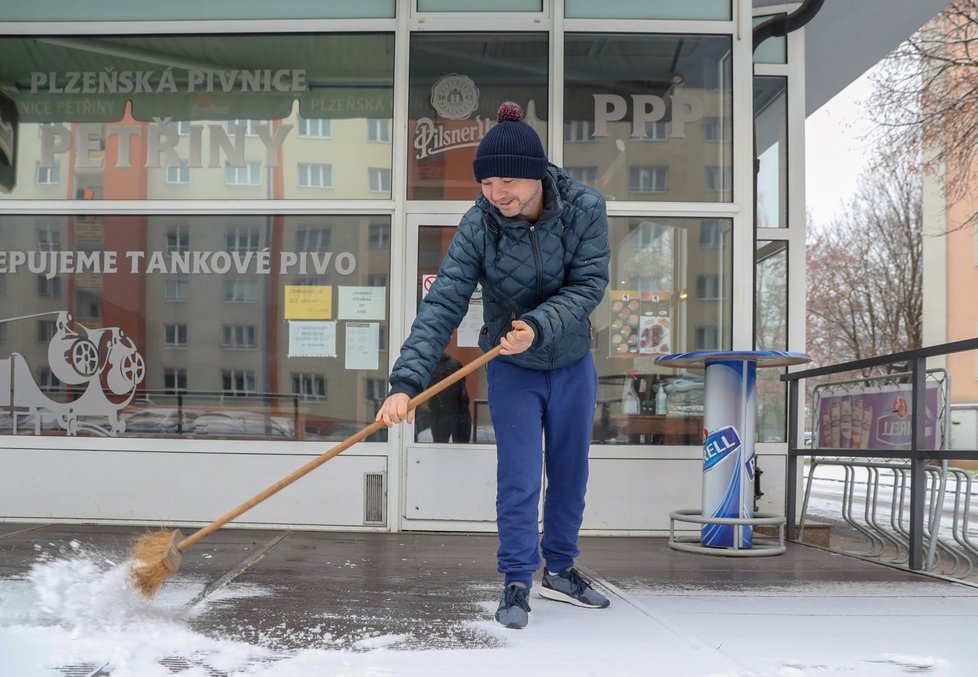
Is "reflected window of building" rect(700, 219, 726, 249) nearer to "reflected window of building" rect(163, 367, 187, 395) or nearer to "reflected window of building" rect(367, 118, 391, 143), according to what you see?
"reflected window of building" rect(367, 118, 391, 143)

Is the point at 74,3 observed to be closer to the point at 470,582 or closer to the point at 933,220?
the point at 470,582

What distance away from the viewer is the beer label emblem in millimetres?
6336

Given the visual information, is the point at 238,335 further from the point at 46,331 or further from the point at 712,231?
the point at 712,231

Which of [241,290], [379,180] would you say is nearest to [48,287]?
[241,290]

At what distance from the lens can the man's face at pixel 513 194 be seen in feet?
11.4

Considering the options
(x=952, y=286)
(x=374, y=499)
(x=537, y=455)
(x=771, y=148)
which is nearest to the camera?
(x=537, y=455)

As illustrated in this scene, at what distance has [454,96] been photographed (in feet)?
20.8

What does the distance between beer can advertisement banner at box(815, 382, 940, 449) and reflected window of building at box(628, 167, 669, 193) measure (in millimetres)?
1739

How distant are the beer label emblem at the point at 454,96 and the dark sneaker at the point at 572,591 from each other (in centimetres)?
337

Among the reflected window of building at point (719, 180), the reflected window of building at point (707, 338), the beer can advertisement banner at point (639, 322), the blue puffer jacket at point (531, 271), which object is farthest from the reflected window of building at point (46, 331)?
the reflected window of building at point (719, 180)

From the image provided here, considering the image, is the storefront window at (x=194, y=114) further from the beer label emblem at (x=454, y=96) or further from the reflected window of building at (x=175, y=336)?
the reflected window of building at (x=175, y=336)

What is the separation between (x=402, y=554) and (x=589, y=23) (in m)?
3.46

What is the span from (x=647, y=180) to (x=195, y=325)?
9.92 feet

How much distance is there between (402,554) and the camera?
17.1ft
